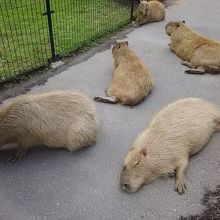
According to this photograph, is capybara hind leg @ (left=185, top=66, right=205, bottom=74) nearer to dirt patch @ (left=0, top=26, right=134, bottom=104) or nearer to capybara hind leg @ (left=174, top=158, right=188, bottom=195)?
dirt patch @ (left=0, top=26, right=134, bottom=104)

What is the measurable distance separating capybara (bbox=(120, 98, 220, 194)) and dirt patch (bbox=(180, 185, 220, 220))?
0.22m

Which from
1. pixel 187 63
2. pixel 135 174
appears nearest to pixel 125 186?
pixel 135 174

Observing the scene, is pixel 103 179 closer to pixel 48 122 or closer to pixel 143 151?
pixel 143 151

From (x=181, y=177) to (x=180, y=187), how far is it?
0.10 metres

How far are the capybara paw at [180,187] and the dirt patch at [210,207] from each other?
192 millimetres

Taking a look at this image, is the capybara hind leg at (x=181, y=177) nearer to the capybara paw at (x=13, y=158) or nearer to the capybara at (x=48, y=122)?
the capybara at (x=48, y=122)

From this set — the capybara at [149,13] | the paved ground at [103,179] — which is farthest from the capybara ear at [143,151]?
the capybara at [149,13]

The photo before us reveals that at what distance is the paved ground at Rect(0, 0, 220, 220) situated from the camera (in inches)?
117

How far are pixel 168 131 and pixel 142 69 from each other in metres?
1.32

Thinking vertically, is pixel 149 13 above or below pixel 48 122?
below

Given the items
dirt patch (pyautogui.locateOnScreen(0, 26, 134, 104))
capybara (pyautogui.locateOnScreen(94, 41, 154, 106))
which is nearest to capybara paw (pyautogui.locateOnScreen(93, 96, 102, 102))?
capybara (pyautogui.locateOnScreen(94, 41, 154, 106))

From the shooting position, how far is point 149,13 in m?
6.92

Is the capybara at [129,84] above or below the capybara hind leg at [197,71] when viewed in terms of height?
above

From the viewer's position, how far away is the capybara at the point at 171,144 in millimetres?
3131
